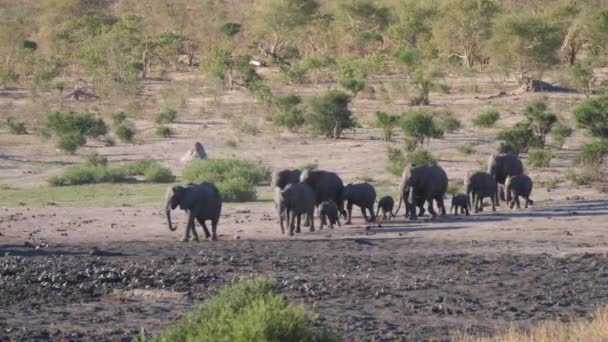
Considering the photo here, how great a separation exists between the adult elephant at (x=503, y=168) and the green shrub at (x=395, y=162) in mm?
3204

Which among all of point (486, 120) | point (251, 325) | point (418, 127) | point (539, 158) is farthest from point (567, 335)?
point (486, 120)

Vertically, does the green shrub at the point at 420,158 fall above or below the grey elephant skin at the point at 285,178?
above

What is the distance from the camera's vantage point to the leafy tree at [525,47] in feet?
159

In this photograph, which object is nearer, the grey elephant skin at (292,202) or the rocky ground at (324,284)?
the rocky ground at (324,284)

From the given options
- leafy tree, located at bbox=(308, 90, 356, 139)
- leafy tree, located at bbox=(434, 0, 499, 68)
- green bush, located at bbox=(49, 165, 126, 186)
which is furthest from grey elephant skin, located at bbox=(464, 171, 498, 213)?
leafy tree, located at bbox=(434, 0, 499, 68)

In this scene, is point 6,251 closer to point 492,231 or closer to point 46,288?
point 46,288

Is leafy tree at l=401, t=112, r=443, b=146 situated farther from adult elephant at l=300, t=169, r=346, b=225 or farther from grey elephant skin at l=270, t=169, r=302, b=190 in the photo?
adult elephant at l=300, t=169, r=346, b=225

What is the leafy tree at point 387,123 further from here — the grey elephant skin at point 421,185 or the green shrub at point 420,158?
the grey elephant skin at point 421,185

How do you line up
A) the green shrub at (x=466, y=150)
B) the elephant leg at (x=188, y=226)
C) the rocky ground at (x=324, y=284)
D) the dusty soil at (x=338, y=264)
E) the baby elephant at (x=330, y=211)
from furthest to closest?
1. the green shrub at (x=466, y=150)
2. the baby elephant at (x=330, y=211)
3. the elephant leg at (x=188, y=226)
4. the dusty soil at (x=338, y=264)
5. the rocky ground at (x=324, y=284)

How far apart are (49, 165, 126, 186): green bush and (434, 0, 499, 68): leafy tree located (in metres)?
29.7

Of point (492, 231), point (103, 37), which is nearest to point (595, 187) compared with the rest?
point (492, 231)

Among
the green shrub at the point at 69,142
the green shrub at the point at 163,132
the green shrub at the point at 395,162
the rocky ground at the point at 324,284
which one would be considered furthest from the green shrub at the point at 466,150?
the rocky ground at the point at 324,284

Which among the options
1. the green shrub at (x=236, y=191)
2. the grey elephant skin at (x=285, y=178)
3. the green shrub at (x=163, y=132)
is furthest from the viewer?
the green shrub at (x=163, y=132)

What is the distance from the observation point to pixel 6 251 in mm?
19719
